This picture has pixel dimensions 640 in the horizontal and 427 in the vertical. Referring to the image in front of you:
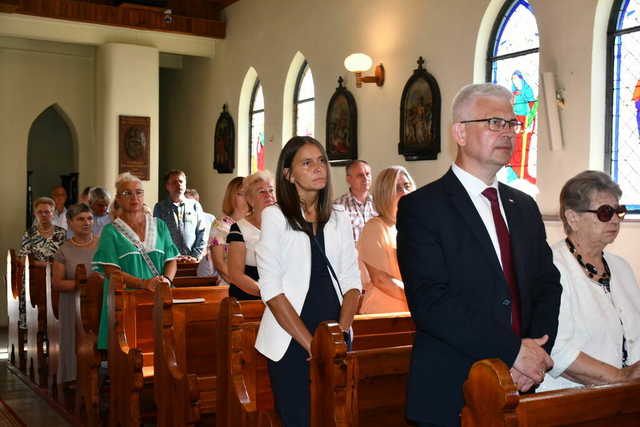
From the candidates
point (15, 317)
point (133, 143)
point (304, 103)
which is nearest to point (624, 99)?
point (304, 103)

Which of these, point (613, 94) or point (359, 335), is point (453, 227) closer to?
point (359, 335)

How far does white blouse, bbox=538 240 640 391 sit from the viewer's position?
2.71m

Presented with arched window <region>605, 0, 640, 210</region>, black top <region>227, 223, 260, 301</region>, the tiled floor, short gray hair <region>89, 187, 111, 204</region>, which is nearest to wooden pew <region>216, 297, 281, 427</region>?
black top <region>227, 223, 260, 301</region>

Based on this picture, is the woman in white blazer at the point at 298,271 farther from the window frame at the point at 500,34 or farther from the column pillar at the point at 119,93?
Result: the column pillar at the point at 119,93

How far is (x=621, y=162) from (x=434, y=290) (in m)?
4.90

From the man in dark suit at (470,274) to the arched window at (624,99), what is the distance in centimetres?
446

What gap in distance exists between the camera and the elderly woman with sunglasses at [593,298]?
263cm

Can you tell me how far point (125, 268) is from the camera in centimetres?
509

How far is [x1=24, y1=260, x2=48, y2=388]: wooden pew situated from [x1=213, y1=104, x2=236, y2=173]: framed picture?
5.52m

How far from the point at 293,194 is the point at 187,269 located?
209 inches

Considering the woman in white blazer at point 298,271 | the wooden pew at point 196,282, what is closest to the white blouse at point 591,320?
the woman in white blazer at point 298,271

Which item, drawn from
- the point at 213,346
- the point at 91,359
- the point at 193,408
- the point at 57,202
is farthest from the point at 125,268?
the point at 57,202

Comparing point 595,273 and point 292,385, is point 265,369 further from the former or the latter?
point 595,273

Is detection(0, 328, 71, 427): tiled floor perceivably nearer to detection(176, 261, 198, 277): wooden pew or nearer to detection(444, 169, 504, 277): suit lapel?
detection(176, 261, 198, 277): wooden pew
